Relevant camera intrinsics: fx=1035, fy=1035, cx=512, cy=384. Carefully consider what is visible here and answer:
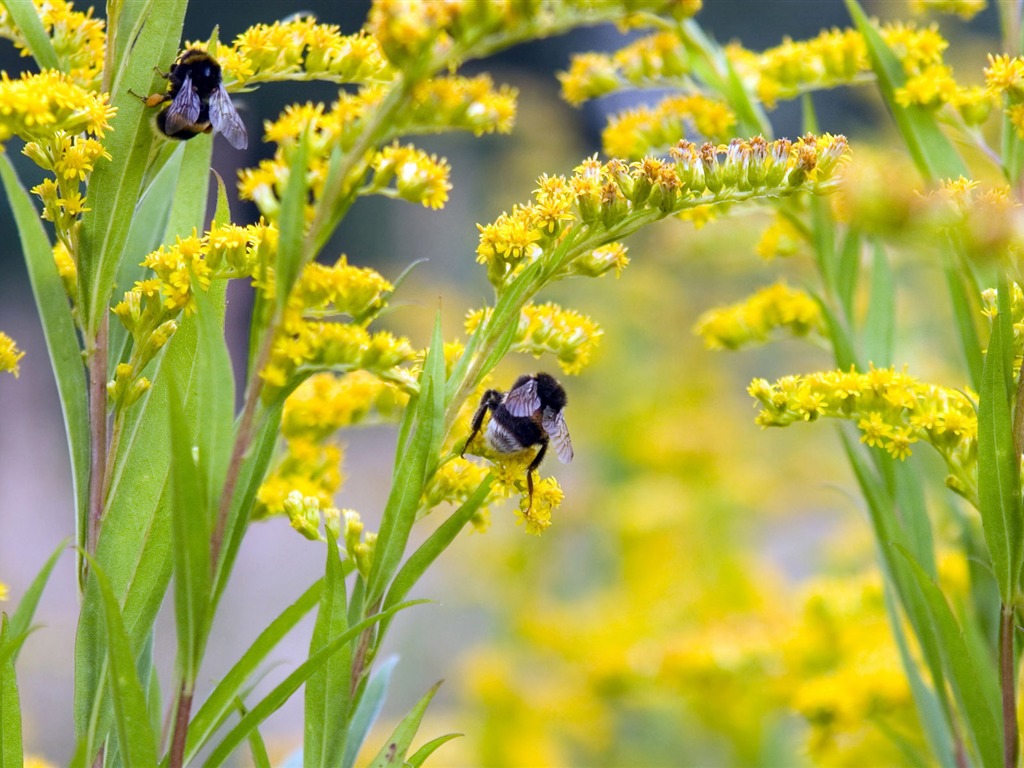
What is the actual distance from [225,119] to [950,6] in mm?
784

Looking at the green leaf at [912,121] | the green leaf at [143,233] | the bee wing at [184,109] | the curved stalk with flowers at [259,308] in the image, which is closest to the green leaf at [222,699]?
the curved stalk with flowers at [259,308]

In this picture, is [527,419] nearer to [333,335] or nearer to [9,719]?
[333,335]

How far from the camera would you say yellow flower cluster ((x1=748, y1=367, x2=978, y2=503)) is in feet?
2.70

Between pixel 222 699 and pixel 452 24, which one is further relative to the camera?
pixel 222 699

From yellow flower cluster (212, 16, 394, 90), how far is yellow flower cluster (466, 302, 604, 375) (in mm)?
208

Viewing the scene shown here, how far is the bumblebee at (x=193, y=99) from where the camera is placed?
0.72 meters

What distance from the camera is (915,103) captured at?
100 cm

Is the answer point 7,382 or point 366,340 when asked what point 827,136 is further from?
point 7,382

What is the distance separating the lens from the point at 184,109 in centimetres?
72

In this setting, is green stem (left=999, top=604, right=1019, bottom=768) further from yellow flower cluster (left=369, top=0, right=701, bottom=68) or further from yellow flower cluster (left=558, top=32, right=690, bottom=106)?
yellow flower cluster (left=558, top=32, right=690, bottom=106)

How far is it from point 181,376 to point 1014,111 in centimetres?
70

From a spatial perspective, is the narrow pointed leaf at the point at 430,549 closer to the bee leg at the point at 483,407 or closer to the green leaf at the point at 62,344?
the bee leg at the point at 483,407

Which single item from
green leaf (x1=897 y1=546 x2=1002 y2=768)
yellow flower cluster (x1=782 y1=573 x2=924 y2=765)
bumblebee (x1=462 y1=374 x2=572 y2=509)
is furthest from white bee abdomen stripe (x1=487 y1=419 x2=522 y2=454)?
yellow flower cluster (x1=782 y1=573 x2=924 y2=765)

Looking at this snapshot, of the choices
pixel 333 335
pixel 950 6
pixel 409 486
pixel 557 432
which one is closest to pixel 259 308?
pixel 333 335
